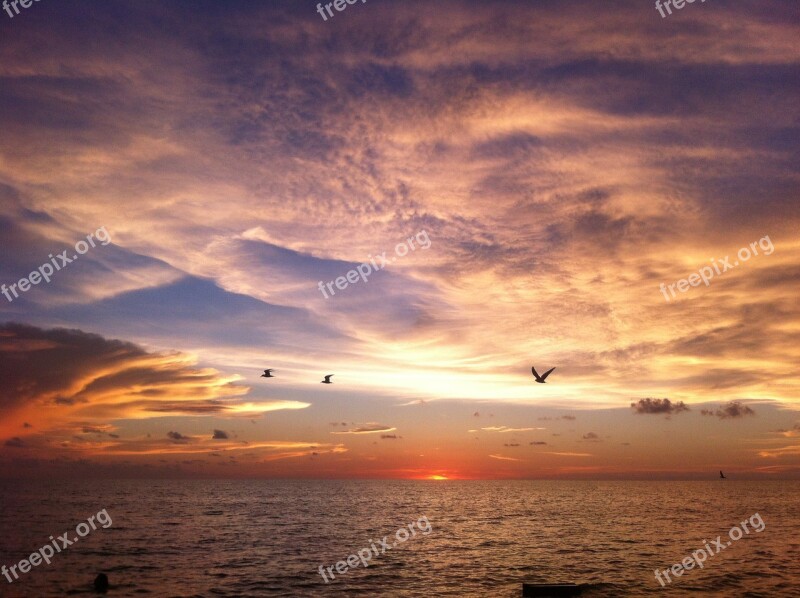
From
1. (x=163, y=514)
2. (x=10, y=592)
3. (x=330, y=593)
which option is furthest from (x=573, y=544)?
(x=163, y=514)

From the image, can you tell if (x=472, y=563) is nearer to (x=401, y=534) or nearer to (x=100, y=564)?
(x=401, y=534)

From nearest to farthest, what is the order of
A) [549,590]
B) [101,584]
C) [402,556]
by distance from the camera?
[549,590], [101,584], [402,556]

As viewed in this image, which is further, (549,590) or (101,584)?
(101,584)

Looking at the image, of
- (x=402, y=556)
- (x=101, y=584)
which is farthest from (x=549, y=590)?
(x=101, y=584)

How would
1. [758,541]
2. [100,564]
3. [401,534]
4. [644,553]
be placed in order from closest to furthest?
1. [100,564]
2. [644,553]
3. [758,541]
4. [401,534]

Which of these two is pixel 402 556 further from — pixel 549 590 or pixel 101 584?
pixel 101 584

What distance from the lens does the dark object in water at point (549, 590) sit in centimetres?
4334

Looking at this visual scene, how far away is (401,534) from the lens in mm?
83625

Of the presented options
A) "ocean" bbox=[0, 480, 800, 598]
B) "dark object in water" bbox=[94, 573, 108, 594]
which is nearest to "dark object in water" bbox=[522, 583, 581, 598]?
"ocean" bbox=[0, 480, 800, 598]

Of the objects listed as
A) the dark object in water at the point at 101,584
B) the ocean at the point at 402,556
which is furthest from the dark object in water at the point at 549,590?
the dark object in water at the point at 101,584

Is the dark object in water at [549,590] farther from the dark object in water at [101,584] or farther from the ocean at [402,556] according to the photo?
the dark object in water at [101,584]

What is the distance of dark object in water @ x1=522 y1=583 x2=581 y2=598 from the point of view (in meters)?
43.3

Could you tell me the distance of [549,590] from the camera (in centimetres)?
4388

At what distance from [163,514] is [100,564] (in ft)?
212
